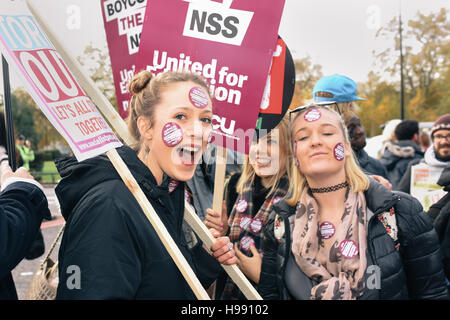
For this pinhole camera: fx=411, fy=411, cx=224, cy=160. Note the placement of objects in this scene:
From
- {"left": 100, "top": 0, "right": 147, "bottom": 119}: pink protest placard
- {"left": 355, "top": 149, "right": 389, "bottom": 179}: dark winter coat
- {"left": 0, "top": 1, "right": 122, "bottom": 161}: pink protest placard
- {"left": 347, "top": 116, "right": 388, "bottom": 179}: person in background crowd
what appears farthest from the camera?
{"left": 355, "top": 149, "right": 389, "bottom": 179}: dark winter coat

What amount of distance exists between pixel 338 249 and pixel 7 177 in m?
1.46

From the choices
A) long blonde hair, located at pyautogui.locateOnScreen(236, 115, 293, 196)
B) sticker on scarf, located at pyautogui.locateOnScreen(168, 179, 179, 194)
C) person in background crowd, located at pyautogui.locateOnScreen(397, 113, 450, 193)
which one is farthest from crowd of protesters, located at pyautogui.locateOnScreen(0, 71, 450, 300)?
person in background crowd, located at pyautogui.locateOnScreen(397, 113, 450, 193)

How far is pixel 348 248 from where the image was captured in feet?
6.02

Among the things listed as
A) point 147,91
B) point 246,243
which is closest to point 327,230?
point 246,243

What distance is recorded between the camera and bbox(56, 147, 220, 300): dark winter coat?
50.3 inches

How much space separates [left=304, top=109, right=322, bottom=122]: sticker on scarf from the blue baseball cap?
38.3 inches

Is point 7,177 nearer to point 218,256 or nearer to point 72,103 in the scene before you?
point 72,103

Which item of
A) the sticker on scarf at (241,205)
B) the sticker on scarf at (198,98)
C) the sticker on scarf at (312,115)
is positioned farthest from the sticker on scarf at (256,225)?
the sticker on scarf at (198,98)

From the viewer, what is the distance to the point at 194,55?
2121mm

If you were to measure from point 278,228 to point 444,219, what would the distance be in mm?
1281

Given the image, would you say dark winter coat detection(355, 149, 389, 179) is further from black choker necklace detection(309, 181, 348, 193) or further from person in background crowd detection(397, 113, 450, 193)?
black choker necklace detection(309, 181, 348, 193)

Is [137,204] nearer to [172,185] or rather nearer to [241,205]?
[172,185]
